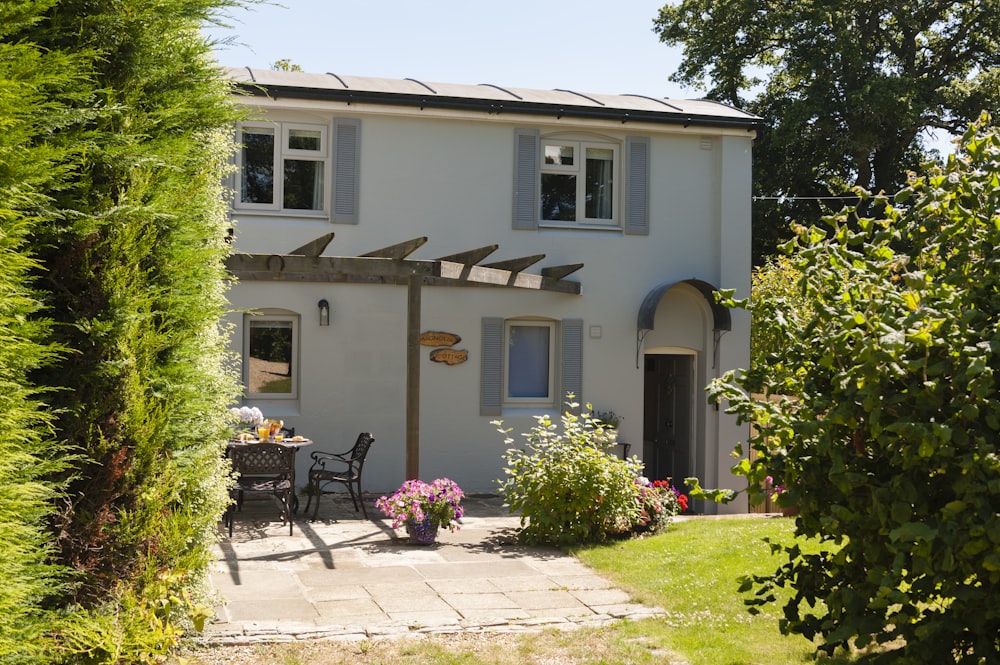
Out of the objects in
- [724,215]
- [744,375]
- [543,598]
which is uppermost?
[724,215]

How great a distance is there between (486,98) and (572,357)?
386 cm

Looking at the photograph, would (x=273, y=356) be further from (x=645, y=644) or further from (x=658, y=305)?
(x=645, y=644)

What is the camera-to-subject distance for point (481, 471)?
13.7 meters

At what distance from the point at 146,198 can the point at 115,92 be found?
1.57ft

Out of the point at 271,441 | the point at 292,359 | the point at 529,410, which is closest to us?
the point at 271,441

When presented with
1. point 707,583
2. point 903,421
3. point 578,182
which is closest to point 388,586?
point 707,583

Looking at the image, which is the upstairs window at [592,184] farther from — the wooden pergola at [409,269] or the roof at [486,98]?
the wooden pergola at [409,269]

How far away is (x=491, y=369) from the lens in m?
13.8

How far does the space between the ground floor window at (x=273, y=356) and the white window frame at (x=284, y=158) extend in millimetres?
1478

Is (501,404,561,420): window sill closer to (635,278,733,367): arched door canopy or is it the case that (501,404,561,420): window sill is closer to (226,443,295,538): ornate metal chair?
(635,278,733,367): arched door canopy

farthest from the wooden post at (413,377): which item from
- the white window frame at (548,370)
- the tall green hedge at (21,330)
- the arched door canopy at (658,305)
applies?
the tall green hedge at (21,330)

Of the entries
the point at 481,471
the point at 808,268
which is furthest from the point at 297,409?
the point at 808,268

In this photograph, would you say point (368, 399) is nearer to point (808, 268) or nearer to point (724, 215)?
point (724, 215)

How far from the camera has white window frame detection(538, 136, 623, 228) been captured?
46.9 feet
